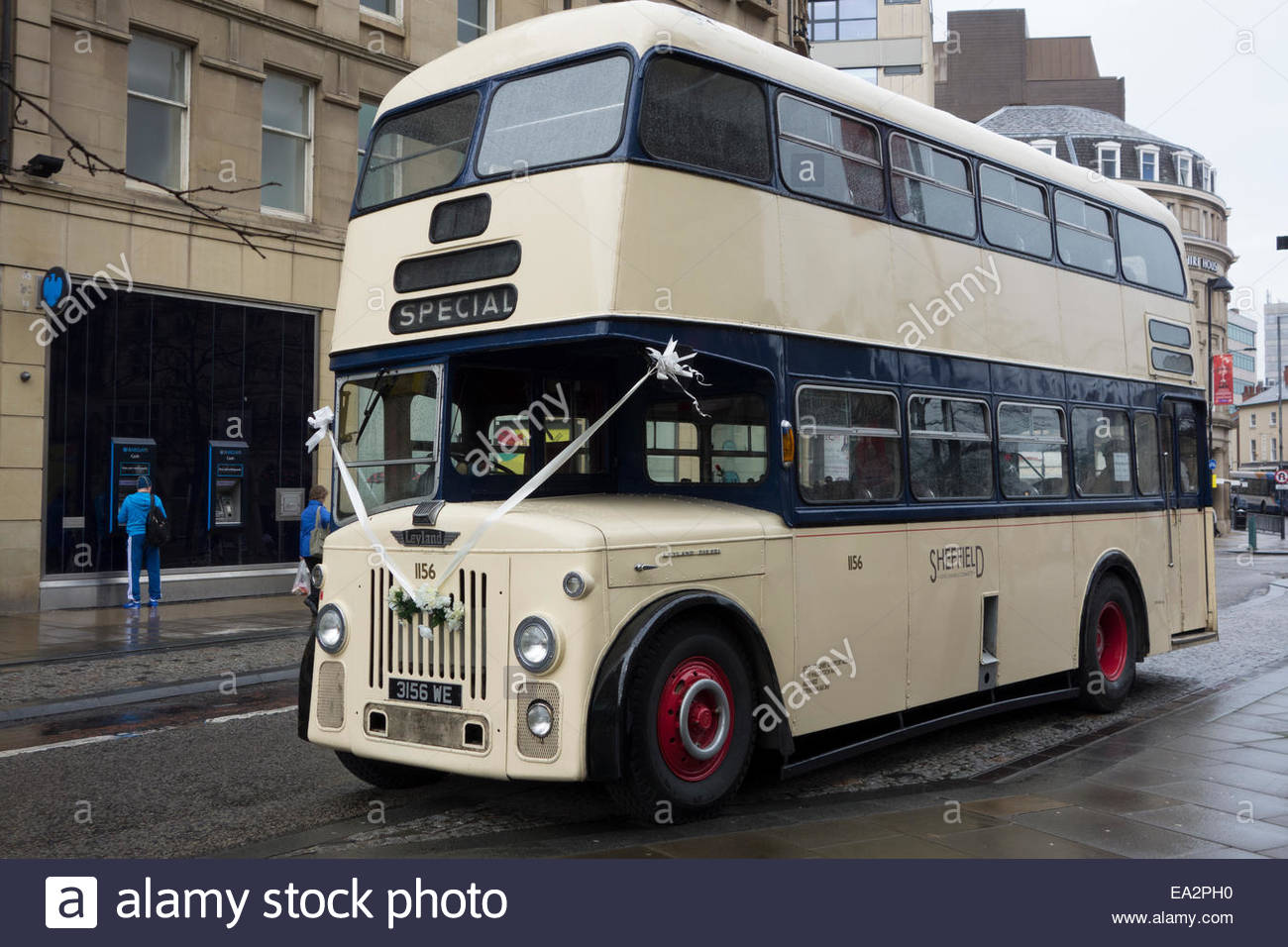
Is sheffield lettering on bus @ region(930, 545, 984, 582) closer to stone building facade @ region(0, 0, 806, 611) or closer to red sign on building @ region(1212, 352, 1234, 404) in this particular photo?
stone building facade @ region(0, 0, 806, 611)

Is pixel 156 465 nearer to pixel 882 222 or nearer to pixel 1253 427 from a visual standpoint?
pixel 882 222

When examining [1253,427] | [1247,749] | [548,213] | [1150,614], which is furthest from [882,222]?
[1253,427]

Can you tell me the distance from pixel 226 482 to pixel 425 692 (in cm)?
1396

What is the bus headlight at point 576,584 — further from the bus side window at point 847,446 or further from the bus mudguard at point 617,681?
the bus side window at point 847,446

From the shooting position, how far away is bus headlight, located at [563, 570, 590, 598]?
559 cm

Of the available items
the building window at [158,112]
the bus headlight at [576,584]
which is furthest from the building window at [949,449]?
the building window at [158,112]

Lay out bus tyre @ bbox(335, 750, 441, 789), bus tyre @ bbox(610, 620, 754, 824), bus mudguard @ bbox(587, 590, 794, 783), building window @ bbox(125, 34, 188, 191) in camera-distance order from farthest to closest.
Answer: building window @ bbox(125, 34, 188, 191) → bus tyre @ bbox(335, 750, 441, 789) → bus tyre @ bbox(610, 620, 754, 824) → bus mudguard @ bbox(587, 590, 794, 783)

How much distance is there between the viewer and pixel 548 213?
20.2 ft

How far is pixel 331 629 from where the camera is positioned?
6379 mm

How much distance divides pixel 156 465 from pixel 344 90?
284 inches

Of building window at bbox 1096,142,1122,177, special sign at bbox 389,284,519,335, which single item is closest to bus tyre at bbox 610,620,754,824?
special sign at bbox 389,284,519,335

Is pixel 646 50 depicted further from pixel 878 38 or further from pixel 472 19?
pixel 878 38

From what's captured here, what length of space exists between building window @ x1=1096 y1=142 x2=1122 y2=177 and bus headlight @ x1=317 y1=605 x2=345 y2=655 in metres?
72.3

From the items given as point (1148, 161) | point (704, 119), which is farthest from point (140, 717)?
point (1148, 161)
